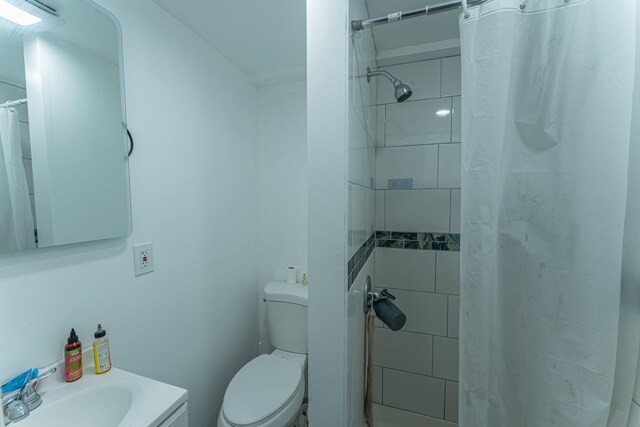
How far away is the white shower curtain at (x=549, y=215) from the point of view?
65cm

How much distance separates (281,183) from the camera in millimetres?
1945

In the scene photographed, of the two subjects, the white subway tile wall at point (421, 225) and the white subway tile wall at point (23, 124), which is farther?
the white subway tile wall at point (421, 225)

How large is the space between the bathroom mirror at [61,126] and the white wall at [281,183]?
98cm

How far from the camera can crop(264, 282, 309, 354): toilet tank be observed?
66.3 inches

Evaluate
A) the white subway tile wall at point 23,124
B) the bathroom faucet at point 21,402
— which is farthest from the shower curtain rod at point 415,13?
the bathroom faucet at point 21,402

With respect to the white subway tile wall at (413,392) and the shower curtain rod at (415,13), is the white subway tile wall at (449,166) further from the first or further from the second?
the white subway tile wall at (413,392)

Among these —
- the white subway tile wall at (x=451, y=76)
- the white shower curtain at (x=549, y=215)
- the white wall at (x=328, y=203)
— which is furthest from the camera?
the white subway tile wall at (x=451, y=76)

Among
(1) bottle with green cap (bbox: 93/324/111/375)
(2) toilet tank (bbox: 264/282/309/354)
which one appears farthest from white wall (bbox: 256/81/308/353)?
(1) bottle with green cap (bbox: 93/324/111/375)

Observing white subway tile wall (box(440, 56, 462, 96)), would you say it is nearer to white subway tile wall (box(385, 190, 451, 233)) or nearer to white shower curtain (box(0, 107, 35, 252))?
white subway tile wall (box(385, 190, 451, 233))

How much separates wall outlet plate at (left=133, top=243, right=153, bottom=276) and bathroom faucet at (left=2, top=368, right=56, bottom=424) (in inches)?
17.3

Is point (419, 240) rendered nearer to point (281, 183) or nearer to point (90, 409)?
point (281, 183)

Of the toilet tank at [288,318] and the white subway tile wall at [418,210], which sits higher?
the white subway tile wall at [418,210]

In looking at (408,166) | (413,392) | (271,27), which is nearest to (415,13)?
(271,27)

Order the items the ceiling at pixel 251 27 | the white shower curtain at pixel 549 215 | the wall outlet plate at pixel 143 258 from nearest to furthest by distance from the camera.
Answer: the white shower curtain at pixel 549 215, the wall outlet plate at pixel 143 258, the ceiling at pixel 251 27
